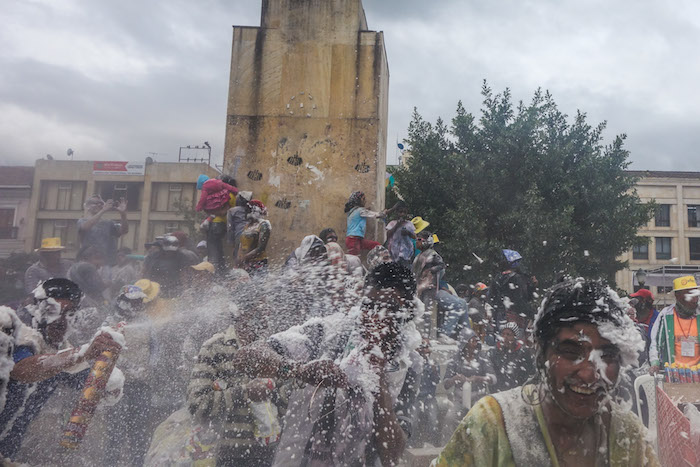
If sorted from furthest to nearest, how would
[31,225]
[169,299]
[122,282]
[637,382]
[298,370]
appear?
[31,225] < [122,282] < [169,299] < [637,382] < [298,370]

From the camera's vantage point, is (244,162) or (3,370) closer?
(3,370)

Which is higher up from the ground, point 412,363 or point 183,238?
point 183,238

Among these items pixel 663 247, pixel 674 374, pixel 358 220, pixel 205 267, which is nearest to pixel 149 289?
pixel 205 267

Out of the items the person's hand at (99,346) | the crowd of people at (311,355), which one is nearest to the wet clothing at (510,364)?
the crowd of people at (311,355)

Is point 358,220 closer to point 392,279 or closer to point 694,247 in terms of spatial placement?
point 392,279

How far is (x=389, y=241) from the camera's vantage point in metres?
5.61

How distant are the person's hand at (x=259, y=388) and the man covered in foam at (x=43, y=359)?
0.90 m

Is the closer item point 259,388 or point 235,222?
point 259,388

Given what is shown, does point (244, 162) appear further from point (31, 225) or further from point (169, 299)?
point (31, 225)

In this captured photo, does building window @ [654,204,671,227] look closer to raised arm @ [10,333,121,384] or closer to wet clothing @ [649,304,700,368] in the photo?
wet clothing @ [649,304,700,368]

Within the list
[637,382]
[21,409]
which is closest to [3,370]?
[21,409]

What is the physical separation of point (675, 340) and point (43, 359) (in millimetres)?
5258

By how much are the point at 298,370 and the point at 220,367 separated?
1.59 metres

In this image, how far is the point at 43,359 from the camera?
281 centimetres
